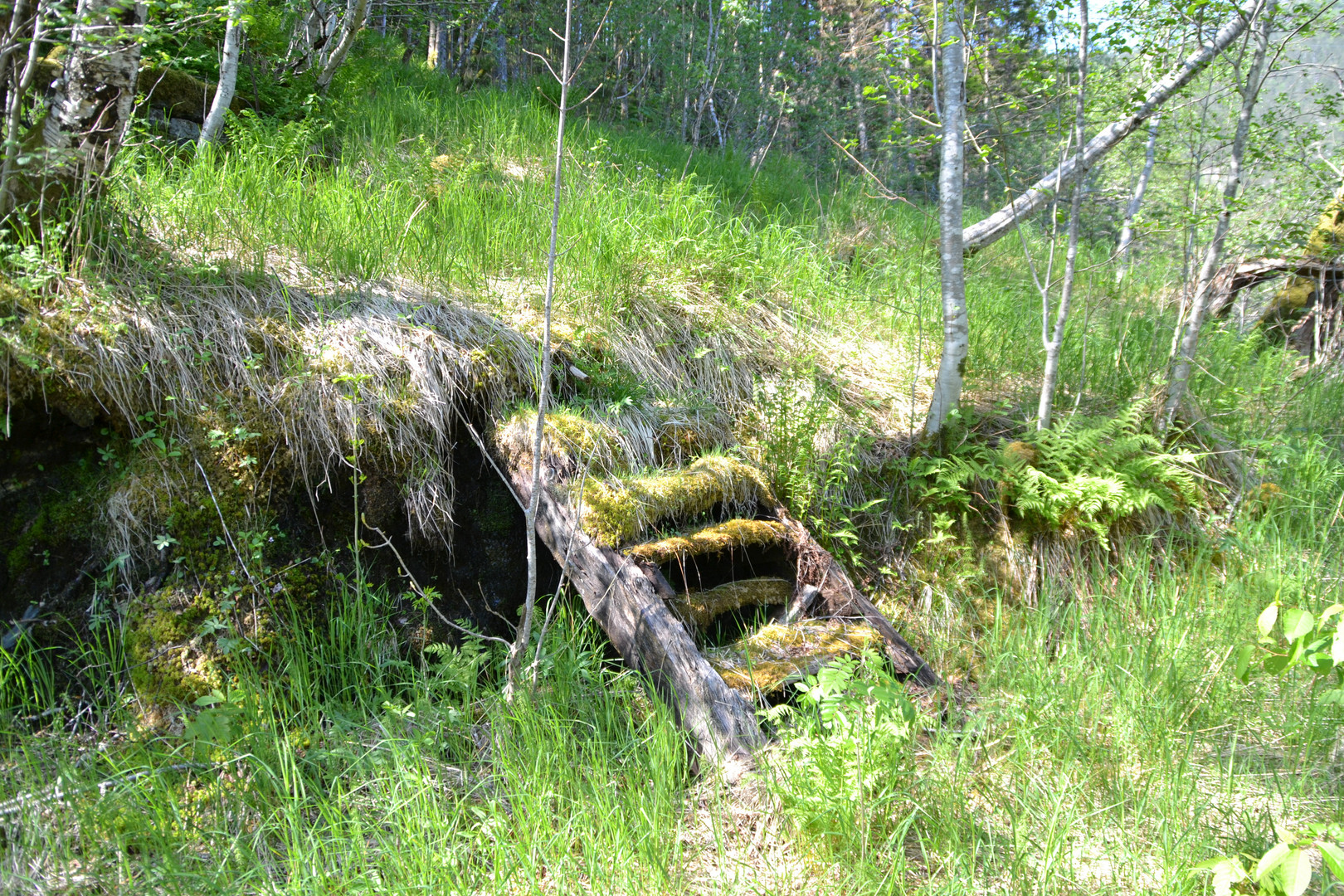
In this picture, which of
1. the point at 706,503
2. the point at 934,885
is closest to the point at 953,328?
the point at 706,503

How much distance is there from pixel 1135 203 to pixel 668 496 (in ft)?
46.5

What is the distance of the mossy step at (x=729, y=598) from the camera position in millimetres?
3115

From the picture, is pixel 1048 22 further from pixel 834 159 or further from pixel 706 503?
pixel 834 159

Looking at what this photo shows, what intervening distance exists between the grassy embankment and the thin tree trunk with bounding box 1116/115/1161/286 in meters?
0.91

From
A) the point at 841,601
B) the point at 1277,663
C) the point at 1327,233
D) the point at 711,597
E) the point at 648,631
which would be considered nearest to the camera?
the point at 1277,663

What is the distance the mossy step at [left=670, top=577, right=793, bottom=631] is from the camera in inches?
123

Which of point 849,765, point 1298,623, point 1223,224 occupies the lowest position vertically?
point 849,765

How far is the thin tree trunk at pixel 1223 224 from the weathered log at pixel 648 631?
3292 mm

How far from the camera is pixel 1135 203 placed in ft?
45.5

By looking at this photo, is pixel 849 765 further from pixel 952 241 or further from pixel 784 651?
pixel 952 241

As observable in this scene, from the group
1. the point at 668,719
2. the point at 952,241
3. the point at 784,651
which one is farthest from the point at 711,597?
the point at 952,241

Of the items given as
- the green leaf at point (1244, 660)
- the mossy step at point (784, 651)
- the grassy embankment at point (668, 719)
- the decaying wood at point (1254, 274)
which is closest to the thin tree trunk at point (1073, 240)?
the grassy embankment at point (668, 719)

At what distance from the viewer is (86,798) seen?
2.21 m

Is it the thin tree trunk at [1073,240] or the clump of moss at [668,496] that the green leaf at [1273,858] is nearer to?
the clump of moss at [668,496]
